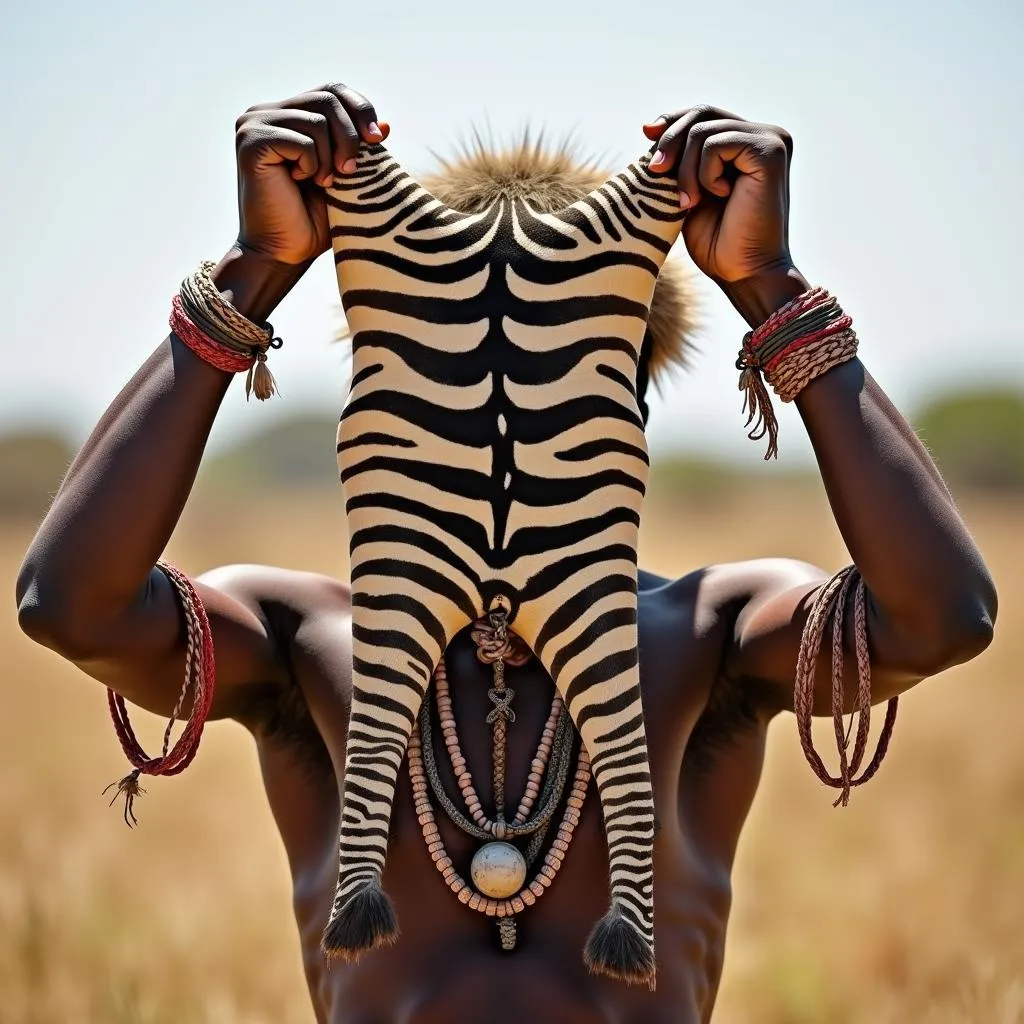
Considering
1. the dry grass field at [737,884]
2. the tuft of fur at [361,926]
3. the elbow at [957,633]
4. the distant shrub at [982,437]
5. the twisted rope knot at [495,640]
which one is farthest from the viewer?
the distant shrub at [982,437]

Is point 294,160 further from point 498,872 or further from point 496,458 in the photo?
point 498,872

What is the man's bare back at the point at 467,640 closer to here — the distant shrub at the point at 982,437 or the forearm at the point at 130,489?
the forearm at the point at 130,489

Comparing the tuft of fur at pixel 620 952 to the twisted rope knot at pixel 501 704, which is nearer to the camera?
the tuft of fur at pixel 620 952

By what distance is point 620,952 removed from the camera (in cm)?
242

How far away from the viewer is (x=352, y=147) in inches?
103

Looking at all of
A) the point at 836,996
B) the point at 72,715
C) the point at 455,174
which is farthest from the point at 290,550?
the point at 455,174

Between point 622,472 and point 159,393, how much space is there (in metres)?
0.78

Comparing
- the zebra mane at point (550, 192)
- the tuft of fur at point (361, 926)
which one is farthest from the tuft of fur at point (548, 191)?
the tuft of fur at point (361, 926)

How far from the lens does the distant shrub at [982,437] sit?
55.0 metres

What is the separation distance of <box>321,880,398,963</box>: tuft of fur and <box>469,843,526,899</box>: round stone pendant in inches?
9.9

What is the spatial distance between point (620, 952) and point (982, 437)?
57.1 m

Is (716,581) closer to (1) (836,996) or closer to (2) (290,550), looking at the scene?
(1) (836,996)

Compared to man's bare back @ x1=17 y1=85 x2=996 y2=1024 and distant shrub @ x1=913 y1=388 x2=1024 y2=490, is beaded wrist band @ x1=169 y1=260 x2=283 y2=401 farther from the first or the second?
distant shrub @ x1=913 y1=388 x2=1024 y2=490

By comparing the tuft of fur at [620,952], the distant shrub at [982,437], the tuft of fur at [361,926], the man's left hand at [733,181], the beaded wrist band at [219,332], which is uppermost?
the distant shrub at [982,437]
